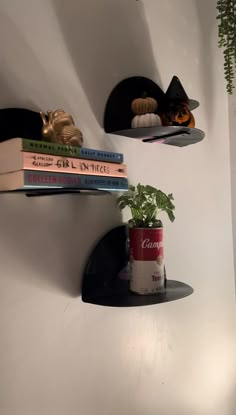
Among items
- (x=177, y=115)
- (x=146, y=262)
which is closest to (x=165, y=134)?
(x=177, y=115)

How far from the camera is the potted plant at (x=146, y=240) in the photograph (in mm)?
835

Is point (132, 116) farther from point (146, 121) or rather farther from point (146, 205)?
point (146, 205)

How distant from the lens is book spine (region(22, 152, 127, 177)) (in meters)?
0.62

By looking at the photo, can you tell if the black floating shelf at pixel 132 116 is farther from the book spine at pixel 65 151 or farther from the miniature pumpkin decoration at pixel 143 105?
the book spine at pixel 65 151

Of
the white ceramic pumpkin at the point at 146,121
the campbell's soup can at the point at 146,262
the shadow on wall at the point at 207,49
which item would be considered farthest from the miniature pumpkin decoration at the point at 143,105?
the shadow on wall at the point at 207,49

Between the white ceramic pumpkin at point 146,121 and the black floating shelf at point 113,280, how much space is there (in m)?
0.25

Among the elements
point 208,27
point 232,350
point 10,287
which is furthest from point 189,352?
point 208,27

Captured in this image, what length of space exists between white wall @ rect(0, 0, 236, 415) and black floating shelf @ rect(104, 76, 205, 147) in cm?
2

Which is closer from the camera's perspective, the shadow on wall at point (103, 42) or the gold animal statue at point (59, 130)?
the gold animal statue at point (59, 130)

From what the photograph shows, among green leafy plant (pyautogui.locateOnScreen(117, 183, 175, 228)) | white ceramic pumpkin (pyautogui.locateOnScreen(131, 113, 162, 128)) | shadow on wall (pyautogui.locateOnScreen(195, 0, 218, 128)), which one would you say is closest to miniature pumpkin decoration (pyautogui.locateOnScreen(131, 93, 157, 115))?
white ceramic pumpkin (pyautogui.locateOnScreen(131, 113, 162, 128))

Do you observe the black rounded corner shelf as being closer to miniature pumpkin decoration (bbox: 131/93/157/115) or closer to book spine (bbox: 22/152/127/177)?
miniature pumpkin decoration (bbox: 131/93/157/115)

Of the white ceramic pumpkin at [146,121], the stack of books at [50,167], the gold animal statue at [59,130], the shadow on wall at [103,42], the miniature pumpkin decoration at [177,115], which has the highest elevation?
the shadow on wall at [103,42]

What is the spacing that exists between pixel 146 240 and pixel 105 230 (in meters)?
0.11

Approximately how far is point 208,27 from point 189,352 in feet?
3.48
